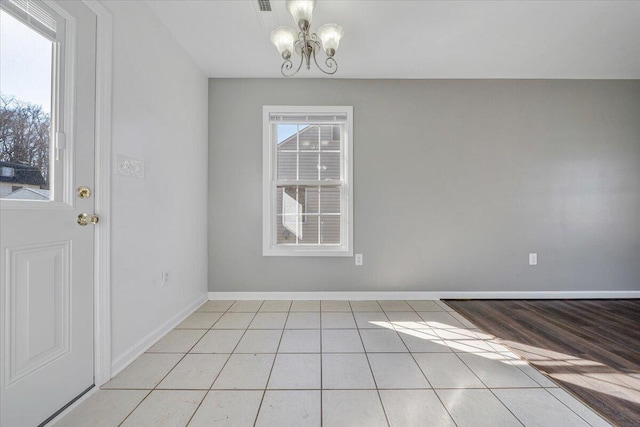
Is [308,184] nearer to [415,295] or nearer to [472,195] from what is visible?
[415,295]

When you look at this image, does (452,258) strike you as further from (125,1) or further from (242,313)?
(125,1)

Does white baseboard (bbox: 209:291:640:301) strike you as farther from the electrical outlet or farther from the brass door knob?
the brass door knob

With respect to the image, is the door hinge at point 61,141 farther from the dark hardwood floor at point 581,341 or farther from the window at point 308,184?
the dark hardwood floor at point 581,341

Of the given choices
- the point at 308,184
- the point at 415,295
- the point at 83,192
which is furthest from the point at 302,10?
the point at 415,295

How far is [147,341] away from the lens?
6.24ft

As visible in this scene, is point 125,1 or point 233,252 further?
point 233,252

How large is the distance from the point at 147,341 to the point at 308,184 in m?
2.00

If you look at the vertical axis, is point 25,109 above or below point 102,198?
above

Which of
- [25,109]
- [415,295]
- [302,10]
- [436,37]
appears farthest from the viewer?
[415,295]

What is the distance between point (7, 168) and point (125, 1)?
4.33ft

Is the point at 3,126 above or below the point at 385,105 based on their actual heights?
below

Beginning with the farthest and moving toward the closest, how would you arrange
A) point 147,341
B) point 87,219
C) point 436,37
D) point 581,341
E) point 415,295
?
point 415,295, point 436,37, point 581,341, point 147,341, point 87,219

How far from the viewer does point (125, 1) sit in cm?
171

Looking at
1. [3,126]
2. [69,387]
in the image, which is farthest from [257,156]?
[69,387]
